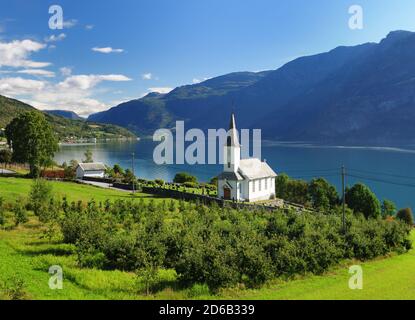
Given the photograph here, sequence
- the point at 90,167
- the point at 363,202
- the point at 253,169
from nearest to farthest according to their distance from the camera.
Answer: the point at 253,169 < the point at 363,202 < the point at 90,167

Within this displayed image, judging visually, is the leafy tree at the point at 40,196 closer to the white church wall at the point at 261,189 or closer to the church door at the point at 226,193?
the church door at the point at 226,193

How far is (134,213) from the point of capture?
117 ft

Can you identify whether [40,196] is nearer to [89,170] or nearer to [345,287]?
[345,287]

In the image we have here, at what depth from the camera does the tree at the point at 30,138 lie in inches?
2228

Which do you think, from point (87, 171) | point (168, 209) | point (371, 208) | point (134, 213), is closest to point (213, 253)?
point (134, 213)

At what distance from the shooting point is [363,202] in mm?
60812

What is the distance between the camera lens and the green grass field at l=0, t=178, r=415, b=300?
1789 centimetres

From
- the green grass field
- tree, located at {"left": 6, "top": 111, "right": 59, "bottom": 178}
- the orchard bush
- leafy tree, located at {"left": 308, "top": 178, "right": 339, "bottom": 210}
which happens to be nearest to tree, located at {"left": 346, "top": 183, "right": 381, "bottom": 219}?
leafy tree, located at {"left": 308, "top": 178, "right": 339, "bottom": 210}

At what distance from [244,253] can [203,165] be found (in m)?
133

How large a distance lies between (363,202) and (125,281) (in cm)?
5031

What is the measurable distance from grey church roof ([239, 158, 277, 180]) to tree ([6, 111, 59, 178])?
99.4 feet

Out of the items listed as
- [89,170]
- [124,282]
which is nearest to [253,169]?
[89,170]

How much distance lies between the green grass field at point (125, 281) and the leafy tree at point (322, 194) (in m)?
39.9
